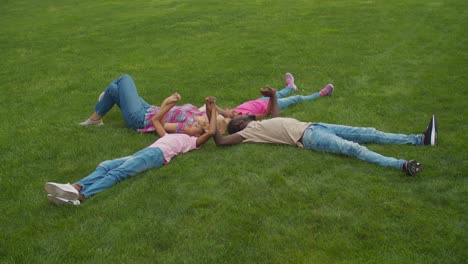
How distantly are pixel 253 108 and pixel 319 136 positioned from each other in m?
2.00

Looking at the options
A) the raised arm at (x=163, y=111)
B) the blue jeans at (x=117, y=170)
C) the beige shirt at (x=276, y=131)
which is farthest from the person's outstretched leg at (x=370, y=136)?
the blue jeans at (x=117, y=170)

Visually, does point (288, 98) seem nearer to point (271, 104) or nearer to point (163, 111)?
point (271, 104)

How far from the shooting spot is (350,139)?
7219 mm

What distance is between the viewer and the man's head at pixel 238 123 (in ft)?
25.2

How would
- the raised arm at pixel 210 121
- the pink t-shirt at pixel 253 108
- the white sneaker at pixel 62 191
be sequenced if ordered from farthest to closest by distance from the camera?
1. the pink t-shirt at pixel 253 108
2. the raised arm at pixel 210 121
3. the white sneaker at pixel 62 191

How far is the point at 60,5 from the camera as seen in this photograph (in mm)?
22594

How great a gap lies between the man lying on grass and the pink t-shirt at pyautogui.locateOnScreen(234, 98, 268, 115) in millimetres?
874

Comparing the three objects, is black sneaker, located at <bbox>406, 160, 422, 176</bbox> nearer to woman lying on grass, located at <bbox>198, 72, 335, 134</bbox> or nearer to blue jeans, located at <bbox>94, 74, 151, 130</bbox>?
woman lying on grass, located at <bbox>198, 72, 335, 134</bbox>

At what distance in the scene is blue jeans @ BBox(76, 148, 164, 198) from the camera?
20.1ft

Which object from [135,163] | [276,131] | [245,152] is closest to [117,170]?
[135,163]

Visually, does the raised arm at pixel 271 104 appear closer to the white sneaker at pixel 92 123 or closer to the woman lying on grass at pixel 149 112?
the woman lying on grass at pixel 149 112

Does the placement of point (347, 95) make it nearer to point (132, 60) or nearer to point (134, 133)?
point (134, 133)

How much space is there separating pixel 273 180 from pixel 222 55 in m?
7.23

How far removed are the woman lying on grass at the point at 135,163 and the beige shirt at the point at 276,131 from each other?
1.94ft
